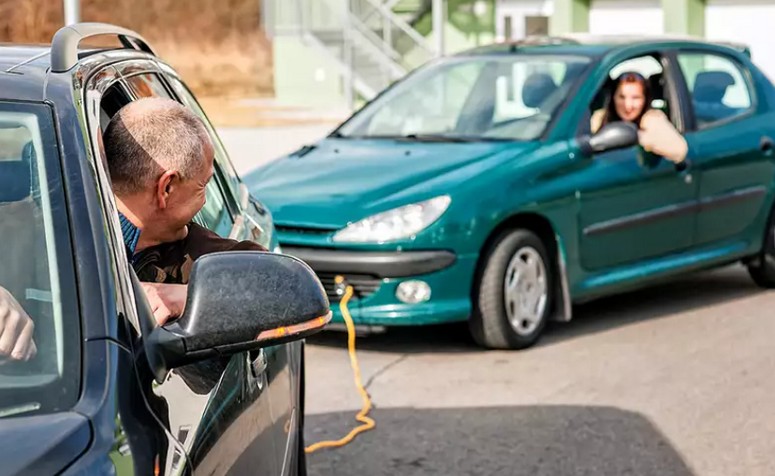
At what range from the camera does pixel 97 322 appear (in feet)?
8.82

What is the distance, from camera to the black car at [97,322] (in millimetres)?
2516

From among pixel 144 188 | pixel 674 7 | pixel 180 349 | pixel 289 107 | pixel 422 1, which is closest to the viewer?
pixel 180 349

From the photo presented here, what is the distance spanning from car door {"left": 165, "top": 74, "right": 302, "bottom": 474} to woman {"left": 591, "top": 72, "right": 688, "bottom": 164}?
427 centimetres

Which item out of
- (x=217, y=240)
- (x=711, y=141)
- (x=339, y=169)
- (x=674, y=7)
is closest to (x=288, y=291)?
(x=217, y=240)

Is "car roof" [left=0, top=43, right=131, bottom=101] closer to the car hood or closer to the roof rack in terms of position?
the roof rack

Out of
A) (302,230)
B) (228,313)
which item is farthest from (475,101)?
(228,313)

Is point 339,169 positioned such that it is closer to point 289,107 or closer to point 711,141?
point 711,141

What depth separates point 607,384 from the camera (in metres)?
7.39

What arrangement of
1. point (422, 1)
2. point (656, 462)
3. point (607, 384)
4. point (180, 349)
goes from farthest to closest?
point (422, 1) → point (607, 384) → point (656, 462) → point (180, 349)

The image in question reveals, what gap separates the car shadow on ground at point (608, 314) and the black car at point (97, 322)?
16.8ft

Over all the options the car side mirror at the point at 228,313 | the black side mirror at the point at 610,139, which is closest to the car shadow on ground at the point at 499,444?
the black side mirror at the point at 610,139

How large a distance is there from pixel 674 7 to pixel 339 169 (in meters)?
16.9

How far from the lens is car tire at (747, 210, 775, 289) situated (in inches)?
398

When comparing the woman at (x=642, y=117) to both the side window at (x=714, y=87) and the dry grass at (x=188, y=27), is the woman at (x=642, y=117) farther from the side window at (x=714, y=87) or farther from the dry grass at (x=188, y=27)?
the dry grass at (x=188, y=27)
